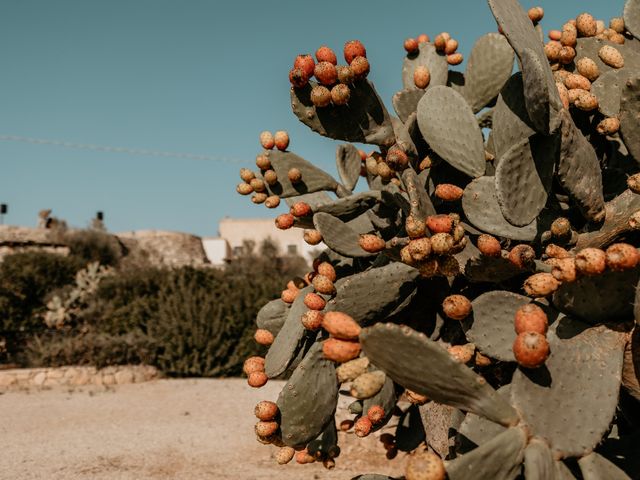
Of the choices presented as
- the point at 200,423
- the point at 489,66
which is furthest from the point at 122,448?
the point at 489,66

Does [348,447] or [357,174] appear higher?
[357,174]

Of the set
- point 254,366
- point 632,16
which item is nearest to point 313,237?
point 254,366

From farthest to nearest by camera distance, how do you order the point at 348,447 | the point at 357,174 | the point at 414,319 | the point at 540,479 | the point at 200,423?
1. the point at 200,423
2. the point at 348,447
3. the point at 357,174
4. the point at 414,319
5. the point at 540,479

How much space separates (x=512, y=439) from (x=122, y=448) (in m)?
5.28

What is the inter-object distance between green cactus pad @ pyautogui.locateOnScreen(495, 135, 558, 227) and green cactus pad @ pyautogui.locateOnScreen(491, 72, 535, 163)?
122mm

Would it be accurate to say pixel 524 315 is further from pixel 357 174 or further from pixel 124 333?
pixel 124 333

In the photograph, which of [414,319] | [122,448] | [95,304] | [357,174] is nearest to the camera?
[414,319]

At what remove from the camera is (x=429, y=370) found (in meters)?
1.21

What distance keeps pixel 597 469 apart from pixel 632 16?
156 cm

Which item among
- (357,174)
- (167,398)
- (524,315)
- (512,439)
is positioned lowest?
(167,398)

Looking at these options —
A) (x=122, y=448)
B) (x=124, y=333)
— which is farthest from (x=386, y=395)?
(x=124, y=333)

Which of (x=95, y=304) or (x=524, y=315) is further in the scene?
(x=95, y=304)

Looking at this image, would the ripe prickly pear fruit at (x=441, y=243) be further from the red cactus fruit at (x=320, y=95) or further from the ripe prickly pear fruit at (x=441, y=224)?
the red cactus fruit at (x=320, y=95)

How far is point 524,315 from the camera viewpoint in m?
1.27
